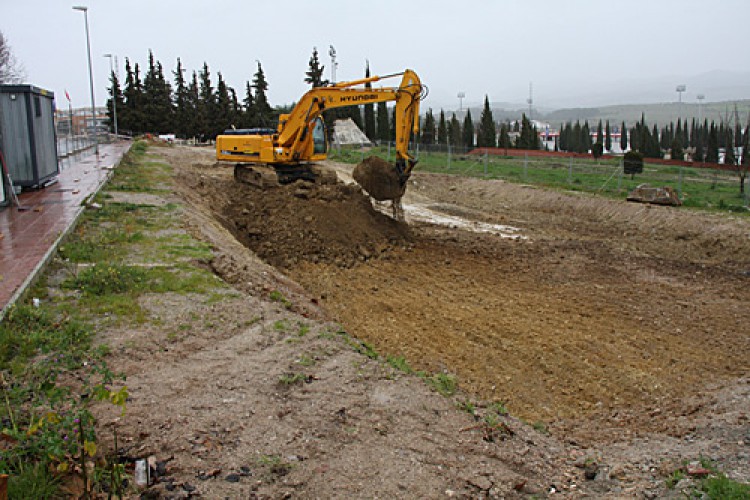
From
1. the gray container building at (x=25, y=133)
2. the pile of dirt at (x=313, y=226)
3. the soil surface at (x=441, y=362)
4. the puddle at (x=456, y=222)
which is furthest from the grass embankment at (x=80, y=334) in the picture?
the puddle at (x=456, y=222)

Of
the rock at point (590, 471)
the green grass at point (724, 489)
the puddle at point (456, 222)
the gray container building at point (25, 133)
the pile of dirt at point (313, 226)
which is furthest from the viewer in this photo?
the puddle at point (456, 222)

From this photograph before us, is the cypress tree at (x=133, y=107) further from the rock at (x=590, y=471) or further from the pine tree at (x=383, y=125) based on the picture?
the rock at (x=590, y=471)

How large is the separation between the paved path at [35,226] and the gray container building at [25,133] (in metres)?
0.45

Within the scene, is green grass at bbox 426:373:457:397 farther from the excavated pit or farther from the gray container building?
the gray container building

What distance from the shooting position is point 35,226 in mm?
10250

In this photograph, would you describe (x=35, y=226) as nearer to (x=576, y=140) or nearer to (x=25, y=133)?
(x=25, y=133)

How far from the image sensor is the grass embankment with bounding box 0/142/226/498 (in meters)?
3.89

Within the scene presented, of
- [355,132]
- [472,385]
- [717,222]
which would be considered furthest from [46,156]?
[355,132]

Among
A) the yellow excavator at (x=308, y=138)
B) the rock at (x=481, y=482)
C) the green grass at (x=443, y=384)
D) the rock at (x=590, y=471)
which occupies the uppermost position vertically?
the yellow excavator at (x=308, y=138)

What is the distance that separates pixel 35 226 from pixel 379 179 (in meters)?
7.30

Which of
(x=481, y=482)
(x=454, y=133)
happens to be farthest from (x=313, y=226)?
(x=454, y=133)

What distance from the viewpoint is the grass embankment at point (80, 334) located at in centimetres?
389

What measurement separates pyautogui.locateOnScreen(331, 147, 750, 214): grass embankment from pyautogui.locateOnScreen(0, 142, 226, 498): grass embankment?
1583 centimetres

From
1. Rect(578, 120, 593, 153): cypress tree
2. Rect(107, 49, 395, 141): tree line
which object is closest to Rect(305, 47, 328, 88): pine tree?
Rect(107, 49, 395, 141): tree line
